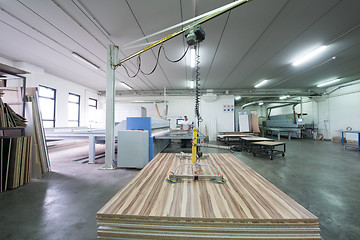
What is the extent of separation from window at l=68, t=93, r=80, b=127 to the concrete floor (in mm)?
4552

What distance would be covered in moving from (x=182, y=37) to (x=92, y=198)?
377 cm

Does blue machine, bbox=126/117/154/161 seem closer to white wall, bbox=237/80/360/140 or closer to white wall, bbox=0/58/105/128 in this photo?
white wall, bbox=0/58/105/128

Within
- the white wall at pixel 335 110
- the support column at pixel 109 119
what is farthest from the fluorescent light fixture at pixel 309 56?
the support column at pixel 109 119

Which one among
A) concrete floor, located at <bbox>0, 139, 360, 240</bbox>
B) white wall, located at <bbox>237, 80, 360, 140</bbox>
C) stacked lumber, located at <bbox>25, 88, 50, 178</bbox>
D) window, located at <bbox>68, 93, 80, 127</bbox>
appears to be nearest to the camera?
concrete floor, located at <bbox>0, 139, 360, 240</bbox>

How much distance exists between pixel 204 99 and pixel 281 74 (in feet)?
13.0

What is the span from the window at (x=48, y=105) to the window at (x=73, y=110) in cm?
80

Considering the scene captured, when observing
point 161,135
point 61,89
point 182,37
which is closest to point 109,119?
point 161,135

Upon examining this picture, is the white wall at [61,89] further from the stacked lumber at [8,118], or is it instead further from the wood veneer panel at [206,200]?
the wood veneer panel at [206,200]

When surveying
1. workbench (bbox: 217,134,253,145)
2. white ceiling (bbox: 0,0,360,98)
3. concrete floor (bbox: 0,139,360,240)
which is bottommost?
concrete floor (bbox: 0,139,360,240)

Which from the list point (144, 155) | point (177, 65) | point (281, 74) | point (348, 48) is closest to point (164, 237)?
point (144, 155)

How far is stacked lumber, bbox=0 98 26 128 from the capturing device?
7.22ft

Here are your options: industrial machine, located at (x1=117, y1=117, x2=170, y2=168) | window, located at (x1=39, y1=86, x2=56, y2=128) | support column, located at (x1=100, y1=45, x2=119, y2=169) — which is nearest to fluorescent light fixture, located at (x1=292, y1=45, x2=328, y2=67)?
industrial machine, located at (x1=117, y1=117, x2=170, y2=168)

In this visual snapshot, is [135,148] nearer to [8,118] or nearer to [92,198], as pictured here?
[92,198]

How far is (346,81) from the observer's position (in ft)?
22.4
